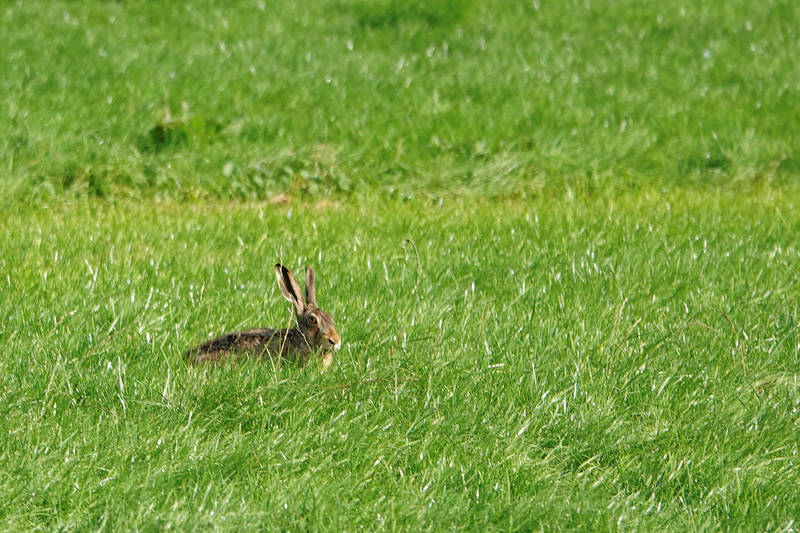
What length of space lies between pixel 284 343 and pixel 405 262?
1.52 meters

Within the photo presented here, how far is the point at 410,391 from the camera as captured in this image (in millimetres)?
4824

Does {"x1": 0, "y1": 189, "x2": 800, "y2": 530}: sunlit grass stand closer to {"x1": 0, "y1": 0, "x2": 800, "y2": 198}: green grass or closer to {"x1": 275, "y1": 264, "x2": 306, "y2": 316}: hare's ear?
{"x1": 275, "y1": 264, "x2": 306, "y2": 316}: hare's ear

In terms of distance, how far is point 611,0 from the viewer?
1577 cm

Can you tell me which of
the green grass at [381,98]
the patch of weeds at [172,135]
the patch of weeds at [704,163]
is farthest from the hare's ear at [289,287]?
the patch of weeds at [704,163]

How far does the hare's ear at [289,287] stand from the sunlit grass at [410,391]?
0.32m

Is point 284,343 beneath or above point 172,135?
above

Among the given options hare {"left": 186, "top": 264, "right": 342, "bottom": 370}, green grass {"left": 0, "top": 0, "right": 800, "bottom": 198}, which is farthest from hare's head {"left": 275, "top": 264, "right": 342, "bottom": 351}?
green grass {"left": 0, "top": 0, "right": 800, "bottom": 198}

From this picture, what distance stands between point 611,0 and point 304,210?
8.26 meters

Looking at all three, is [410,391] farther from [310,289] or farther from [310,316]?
[310,289]

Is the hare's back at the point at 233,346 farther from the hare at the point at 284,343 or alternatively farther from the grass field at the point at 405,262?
the grass field at the point at 405,262

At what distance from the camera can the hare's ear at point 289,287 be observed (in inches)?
210

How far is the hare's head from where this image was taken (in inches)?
200

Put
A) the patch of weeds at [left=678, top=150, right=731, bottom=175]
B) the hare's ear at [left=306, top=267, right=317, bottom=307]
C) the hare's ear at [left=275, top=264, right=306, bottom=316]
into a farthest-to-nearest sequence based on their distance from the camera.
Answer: the patch of weeds at [left=678, top=150, right=731, bottom=175], the hare's ear at [left=306, top=267, right=317, bottom=307], the hare's ear at [left=275, top=264, right=306, bottom=316]

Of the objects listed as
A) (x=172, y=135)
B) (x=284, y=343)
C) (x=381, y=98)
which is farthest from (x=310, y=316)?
(x=381, y=98)
